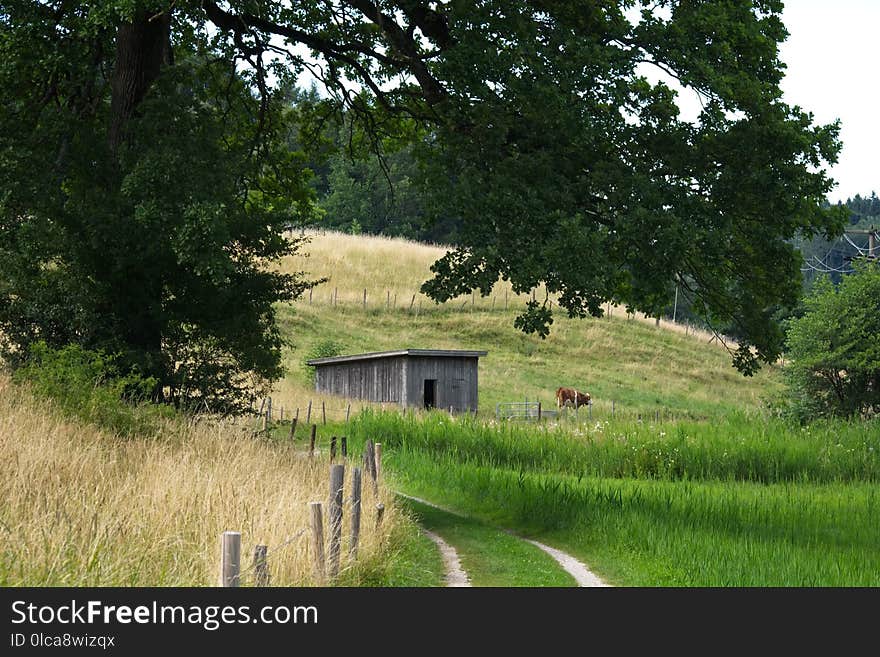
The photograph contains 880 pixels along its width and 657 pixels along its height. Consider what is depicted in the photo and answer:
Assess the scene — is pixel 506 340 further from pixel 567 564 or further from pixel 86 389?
pixel 567 564

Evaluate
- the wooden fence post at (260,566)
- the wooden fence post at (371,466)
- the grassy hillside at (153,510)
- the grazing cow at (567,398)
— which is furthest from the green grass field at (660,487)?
the wooden fence post at (260,566)

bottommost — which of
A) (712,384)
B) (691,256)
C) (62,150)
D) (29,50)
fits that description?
(712,384)

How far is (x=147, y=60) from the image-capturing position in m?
21.2

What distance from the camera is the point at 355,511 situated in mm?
11688

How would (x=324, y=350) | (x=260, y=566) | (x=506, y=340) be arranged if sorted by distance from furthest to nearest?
(x=506, y=340) < (x=324, y=350) < (x=260, y=566)

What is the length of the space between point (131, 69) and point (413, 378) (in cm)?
2947

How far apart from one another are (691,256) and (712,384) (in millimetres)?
60236

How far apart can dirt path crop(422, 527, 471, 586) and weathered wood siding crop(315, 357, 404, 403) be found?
1310 inches

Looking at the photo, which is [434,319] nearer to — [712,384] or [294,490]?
[712,384]

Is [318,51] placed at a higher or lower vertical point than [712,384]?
Result: higher

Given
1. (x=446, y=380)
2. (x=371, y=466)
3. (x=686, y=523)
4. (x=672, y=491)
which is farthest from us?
(x=446, y=380)

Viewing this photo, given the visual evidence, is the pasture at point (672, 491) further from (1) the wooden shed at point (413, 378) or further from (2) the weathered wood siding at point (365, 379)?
(2) the weathered wood siding at point (365, 379)

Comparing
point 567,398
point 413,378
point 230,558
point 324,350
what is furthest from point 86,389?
point 324,350
